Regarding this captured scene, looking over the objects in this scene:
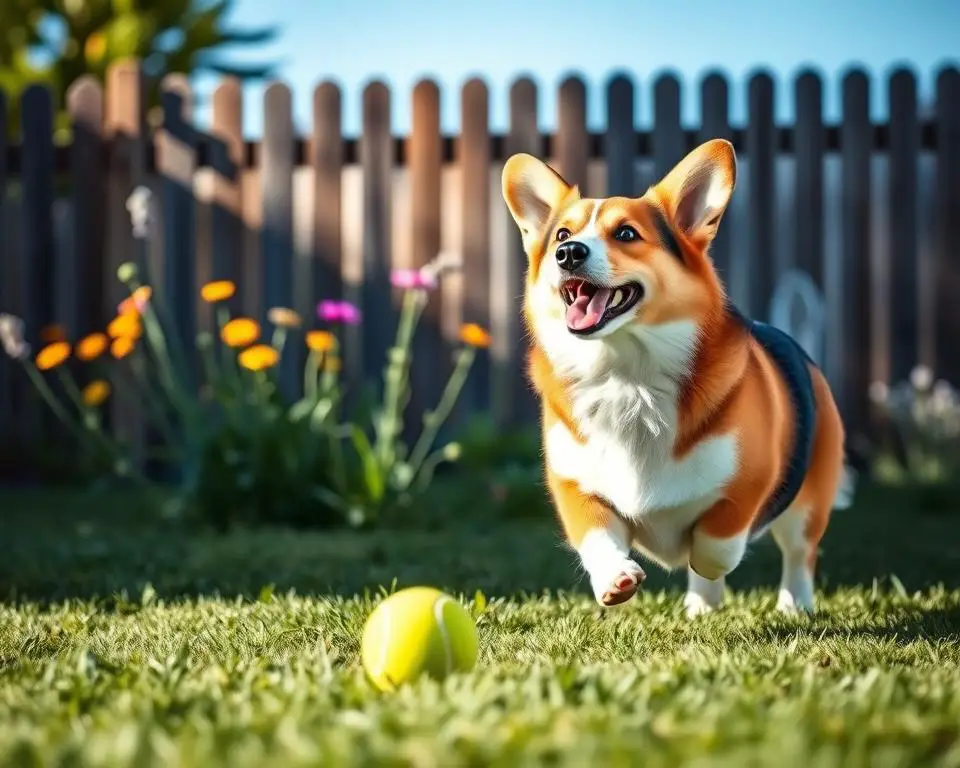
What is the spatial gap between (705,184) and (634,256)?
308 millimetres

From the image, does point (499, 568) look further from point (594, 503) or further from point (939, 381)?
point (939, 381)

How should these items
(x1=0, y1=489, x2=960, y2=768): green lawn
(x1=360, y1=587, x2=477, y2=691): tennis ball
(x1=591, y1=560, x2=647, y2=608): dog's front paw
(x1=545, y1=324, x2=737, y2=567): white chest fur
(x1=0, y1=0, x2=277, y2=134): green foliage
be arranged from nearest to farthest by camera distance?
(x1=0, y1=489, x2=960, y2=768): green lawn → (x1=360, y1=587, x2=477, y2=691): tennis ball → (x1=591, y1=560, x2=647, y2=608): dog's front paw → (x1=545, y1=324, x2=737, y2=567): white chest fur → (x1=0, y1=0, x2=277, y2=134): green foliage

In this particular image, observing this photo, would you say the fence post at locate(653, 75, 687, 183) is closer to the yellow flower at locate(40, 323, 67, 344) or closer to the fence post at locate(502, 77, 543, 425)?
the fence post at locate(502, 77, 543, 425)

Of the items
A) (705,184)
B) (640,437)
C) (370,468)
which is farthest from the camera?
(370,468)

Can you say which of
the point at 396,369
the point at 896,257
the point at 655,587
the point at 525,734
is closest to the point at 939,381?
the point at 896,257

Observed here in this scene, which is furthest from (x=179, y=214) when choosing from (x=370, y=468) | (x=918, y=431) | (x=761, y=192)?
(x=918, y=431)

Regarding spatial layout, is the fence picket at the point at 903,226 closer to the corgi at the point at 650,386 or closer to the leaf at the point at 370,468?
the leaf at the point at 370,468

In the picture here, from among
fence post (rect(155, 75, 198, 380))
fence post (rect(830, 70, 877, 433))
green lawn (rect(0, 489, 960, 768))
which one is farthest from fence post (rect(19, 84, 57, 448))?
fence post (rect(830, 70, 877, 433))

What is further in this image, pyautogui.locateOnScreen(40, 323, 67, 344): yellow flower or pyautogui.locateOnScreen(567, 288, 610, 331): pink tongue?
pyautogui.locateOnScreen(40, 323, 67, 344): yellow flower

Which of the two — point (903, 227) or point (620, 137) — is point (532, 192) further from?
point (903, 227)

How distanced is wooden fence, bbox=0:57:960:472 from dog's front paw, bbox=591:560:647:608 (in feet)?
12.5

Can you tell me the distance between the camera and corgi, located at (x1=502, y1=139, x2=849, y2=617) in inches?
91.7

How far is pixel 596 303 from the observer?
2.32m

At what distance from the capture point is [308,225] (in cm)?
618
